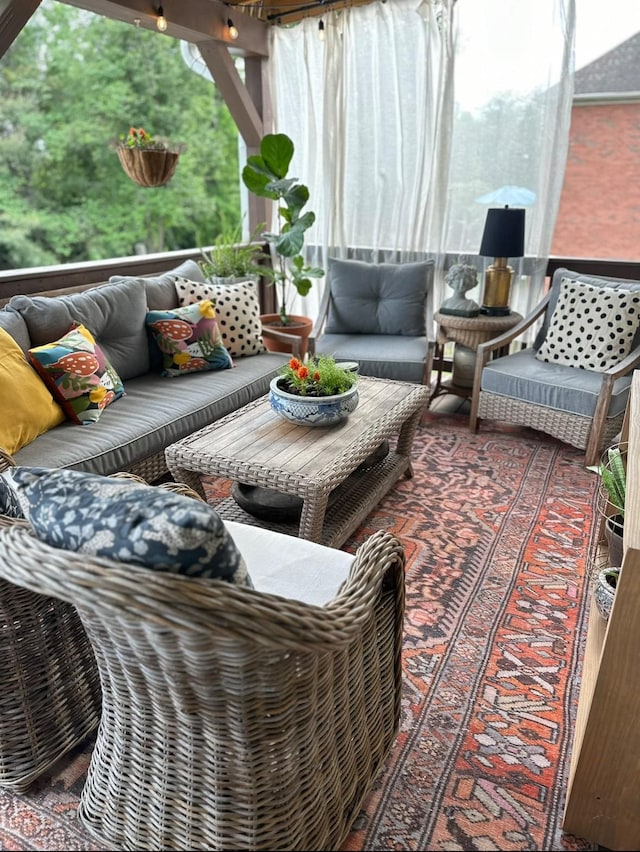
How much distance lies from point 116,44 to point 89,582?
12.3 meters

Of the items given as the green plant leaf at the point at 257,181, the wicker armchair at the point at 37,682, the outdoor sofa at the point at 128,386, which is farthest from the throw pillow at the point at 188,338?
the wicker armchair at the point at 37,682

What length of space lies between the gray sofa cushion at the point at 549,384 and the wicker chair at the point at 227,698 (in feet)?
6.86

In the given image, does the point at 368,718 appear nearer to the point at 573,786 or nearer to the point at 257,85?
the point at 573,786

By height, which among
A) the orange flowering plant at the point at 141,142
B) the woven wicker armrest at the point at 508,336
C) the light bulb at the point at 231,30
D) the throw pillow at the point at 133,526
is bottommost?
the woven wicker armrest at the point at 508,336

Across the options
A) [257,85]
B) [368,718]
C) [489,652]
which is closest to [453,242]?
[257,85]

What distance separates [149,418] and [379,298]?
2.03 metres

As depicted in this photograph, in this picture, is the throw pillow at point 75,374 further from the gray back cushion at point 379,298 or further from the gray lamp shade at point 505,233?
the gray lamp shade at point 505,233

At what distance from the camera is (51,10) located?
10328 millimetres

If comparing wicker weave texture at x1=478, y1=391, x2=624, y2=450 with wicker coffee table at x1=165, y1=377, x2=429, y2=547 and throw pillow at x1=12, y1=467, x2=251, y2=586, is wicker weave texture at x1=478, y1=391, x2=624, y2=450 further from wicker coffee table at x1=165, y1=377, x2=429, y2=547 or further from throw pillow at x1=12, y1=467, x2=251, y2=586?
throw pillow at x1=12, y1=467, x2=251, y2=586

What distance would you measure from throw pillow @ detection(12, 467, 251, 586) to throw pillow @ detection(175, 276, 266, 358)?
2510 mm

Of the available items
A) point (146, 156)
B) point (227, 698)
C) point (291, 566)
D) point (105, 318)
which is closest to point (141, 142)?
point (146, 156)

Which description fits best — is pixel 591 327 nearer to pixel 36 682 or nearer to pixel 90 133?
pixel 36 682

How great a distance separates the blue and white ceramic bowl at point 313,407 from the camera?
2496mm

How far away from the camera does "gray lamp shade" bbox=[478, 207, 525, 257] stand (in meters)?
3.68
